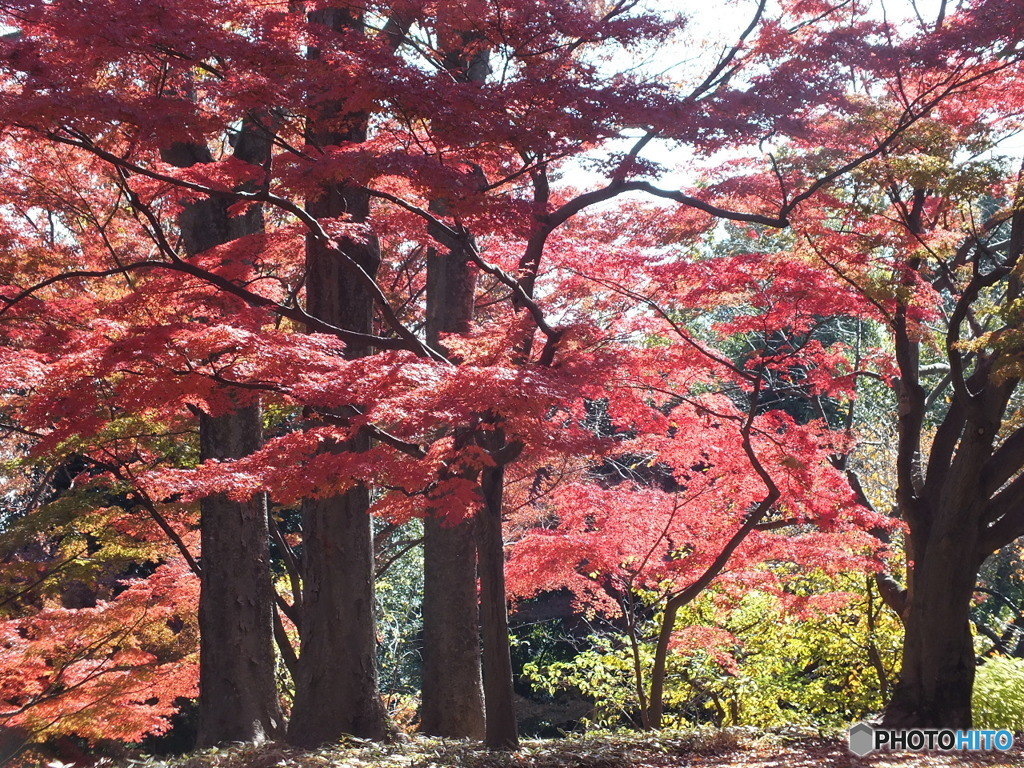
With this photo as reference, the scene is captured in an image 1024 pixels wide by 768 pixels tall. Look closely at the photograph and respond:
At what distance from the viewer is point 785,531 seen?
13680 millimetres

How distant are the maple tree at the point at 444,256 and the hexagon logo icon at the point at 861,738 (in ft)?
5.28

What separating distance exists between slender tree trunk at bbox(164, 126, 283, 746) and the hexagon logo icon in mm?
4780

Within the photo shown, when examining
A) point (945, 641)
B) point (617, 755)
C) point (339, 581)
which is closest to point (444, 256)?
point (339, 581)

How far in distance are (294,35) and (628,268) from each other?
297cm

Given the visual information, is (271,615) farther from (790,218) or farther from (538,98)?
(790,218)

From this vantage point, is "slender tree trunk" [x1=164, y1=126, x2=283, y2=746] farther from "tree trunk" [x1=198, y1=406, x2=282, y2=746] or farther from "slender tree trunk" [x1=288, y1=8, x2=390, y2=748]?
"slender tree trunk" [x1=288, y1=8, x2=390, y2=748]

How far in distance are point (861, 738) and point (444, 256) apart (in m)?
5.66

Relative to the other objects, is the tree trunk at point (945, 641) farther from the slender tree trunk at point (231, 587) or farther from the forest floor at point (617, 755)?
the slender tree trunk at point (231, 587)

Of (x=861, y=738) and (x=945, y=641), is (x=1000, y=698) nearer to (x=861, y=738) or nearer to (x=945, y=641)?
(x=945, y=641)

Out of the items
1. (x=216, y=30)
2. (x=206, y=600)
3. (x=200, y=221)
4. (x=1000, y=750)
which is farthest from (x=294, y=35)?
(x=1000, y=750)

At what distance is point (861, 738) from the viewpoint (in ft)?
22.6

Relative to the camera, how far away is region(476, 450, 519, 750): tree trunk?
6.16 meters

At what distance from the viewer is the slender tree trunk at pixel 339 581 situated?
7164mm

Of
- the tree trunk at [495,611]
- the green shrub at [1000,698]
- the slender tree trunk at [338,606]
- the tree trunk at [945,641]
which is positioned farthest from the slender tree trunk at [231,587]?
the green shrub at [1000,698]
